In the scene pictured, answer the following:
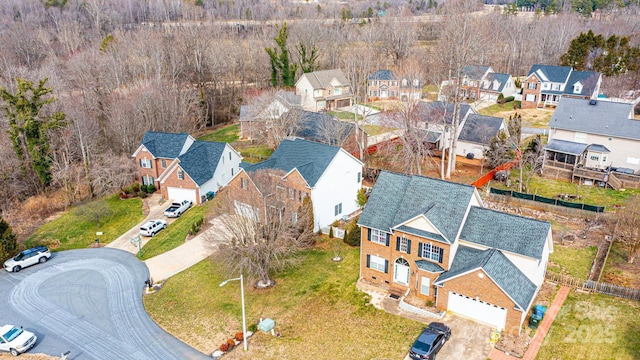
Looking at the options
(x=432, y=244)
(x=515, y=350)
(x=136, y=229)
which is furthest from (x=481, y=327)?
(x=136, y=229)

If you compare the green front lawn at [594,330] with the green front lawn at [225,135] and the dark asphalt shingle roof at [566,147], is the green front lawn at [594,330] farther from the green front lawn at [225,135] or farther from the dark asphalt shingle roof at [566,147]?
the green front lawn at [225,135]

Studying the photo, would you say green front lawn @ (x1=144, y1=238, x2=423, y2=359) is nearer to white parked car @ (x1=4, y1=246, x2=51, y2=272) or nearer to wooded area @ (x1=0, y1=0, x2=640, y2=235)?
white parked car @ (x1=4, y1=246, x2=51, y2=272)

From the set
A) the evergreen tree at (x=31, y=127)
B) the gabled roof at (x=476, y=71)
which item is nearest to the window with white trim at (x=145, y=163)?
the evergreen tree at (x=31, y=127)

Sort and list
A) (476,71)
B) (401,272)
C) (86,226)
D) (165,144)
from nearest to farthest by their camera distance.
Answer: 1. (401,272)
2. (86,226)
3. (165,144)
4. (476,71)

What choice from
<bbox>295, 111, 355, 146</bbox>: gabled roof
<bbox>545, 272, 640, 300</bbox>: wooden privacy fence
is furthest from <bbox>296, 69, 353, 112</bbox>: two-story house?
<bbox>545, 272, 640, 300</bbox>: wooden privacy fence

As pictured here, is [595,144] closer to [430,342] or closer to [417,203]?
[417,203]

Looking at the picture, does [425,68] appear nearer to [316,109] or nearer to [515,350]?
[316,109]

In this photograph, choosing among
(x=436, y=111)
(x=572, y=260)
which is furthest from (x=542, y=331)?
(x=436, y=111)
